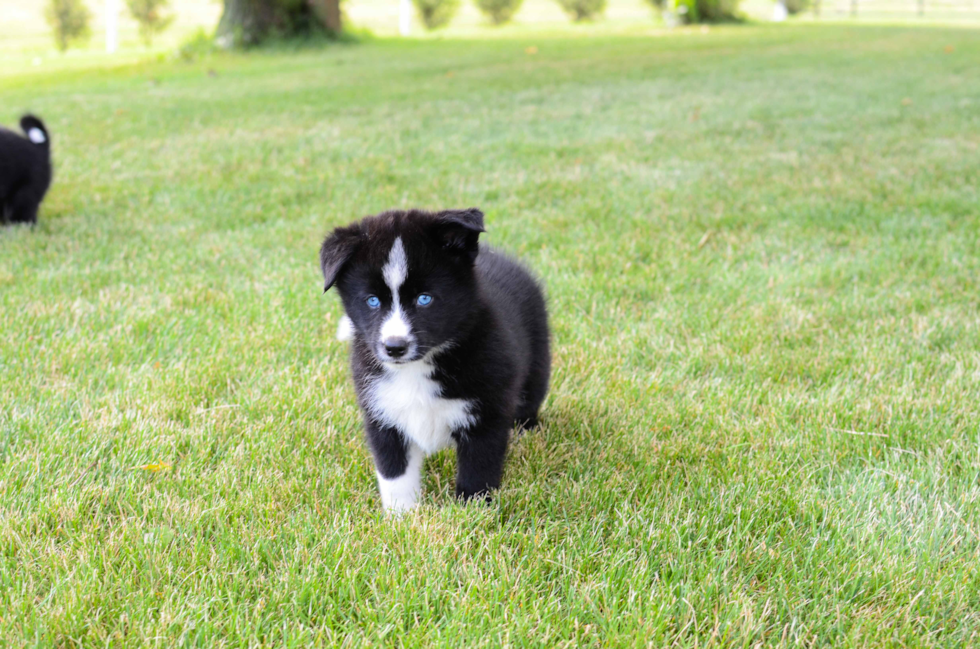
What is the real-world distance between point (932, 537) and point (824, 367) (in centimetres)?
141

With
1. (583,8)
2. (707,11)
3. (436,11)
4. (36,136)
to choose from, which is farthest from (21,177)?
(583,8)

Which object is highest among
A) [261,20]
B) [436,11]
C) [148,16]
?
[436,11]

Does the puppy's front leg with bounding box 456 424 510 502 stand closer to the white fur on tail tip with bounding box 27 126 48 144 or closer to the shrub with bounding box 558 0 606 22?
the white fur on tail tip with bounding box 27 126 48 144

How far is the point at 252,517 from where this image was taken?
103 inches

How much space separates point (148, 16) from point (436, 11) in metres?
11.5

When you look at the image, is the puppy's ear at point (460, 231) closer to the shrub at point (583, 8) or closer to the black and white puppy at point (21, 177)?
the black and white puppy at point (21, 177)

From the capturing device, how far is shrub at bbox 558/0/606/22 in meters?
36.5

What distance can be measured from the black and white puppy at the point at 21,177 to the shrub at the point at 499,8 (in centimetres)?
3235

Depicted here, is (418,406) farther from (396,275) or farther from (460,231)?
(460,231)

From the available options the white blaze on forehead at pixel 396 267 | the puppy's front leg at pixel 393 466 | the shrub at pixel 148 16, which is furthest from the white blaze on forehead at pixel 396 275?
the shrub at pixel 148 16

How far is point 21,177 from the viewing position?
608cm

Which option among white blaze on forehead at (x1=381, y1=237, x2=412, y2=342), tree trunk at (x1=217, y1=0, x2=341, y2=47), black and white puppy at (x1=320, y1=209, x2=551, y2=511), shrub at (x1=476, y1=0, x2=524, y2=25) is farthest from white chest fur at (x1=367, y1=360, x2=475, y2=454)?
shrub at (x1=476, y1=0, x2=524, y2=25)

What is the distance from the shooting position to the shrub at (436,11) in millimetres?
34078

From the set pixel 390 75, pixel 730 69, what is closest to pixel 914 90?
pixel 730 69
